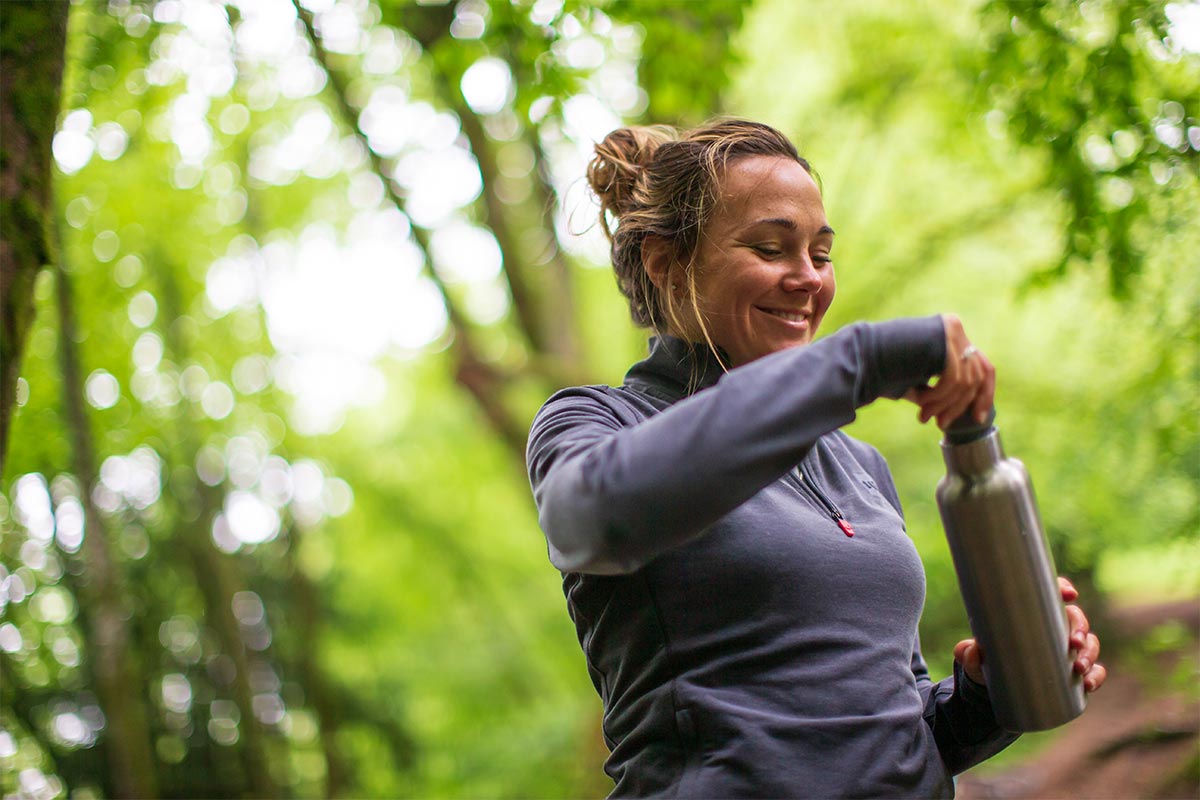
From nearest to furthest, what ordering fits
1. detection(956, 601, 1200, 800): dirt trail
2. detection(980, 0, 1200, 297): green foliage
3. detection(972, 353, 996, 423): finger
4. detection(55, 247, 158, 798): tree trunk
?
detection(972, 353, 996, 423): finger → detection(980, 0, 1200, 297): green foliage → detection(956, 601, 1200, 800): dirt trail → detection(55, 247, 158, 798): tree trunk

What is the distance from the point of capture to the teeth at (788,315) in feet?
5.61

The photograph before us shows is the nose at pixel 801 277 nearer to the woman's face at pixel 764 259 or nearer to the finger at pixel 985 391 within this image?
the woman's face at pixel 764 259

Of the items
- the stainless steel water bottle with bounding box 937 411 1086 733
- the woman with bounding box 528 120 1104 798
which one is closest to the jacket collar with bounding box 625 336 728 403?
the woman with bounding box 528 120 1104 798

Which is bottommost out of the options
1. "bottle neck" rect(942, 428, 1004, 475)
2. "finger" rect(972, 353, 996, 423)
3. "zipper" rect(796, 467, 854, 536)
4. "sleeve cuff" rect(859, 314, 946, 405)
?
"zipper" rect(796, 467, 854, 536)

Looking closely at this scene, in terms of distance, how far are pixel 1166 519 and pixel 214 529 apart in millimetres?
6561

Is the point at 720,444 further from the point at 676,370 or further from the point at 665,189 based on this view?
the point at 665,189

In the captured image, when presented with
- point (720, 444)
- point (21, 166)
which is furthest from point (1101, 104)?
point (21, 166)

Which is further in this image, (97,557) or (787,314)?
(97,557)

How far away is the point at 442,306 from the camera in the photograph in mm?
7504

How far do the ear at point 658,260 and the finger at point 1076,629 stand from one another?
84 cm

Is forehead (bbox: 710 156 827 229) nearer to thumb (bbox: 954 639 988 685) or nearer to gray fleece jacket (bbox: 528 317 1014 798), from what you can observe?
gray fleece jacket (bbox: 528 317 1014 798)

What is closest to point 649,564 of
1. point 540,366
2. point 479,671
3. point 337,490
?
point 540,366

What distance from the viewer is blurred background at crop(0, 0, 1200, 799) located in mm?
3518

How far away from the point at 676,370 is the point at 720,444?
0.55m
